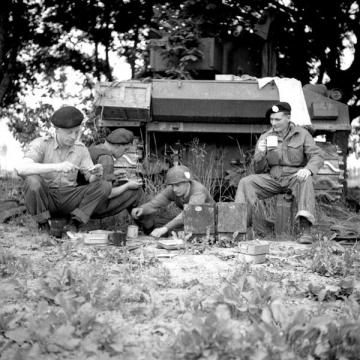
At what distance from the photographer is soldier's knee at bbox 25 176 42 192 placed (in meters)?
6.11

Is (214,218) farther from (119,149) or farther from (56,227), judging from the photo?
(119,149)

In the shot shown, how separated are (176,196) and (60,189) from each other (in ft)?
3.78

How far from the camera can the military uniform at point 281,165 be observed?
690cm

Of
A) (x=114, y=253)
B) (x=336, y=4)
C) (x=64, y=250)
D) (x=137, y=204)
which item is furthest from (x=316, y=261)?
(x=336, y=4)

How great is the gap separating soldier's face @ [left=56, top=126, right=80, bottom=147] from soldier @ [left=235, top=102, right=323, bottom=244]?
171 cm

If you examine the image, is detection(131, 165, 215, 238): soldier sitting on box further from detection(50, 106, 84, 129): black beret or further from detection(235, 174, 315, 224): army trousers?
detection(50, 106, 84, 129): black beret

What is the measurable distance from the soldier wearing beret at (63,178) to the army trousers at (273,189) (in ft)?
4.35

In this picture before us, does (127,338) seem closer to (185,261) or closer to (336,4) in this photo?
(185,261)

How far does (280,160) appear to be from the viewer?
7.14m

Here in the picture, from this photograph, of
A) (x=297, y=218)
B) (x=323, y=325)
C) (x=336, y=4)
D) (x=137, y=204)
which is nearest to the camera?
(x=323, y=325)

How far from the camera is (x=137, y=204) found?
6.95m

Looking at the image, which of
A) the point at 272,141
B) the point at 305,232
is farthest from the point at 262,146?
the point at 305,232

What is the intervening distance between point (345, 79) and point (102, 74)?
15.9ft

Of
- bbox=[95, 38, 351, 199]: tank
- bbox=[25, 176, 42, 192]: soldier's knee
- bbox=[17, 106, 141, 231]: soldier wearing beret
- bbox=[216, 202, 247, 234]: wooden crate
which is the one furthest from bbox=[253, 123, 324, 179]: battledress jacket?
bbox=[25, 176, 42, 192]: soldier's knee
